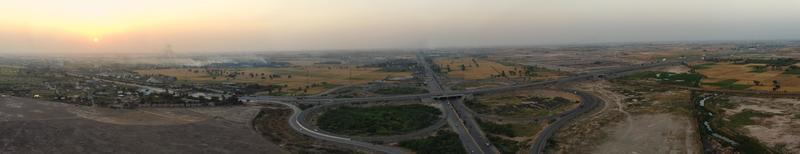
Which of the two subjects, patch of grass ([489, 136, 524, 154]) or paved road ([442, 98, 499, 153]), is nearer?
patch of grass ([489, 136, 524, 154])

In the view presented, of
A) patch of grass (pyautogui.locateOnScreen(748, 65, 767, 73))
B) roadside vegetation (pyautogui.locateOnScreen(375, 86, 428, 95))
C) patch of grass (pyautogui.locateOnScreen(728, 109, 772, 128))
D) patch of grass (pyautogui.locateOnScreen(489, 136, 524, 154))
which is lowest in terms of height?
patch of grass (pyautogui.locateOnScreen(489, 136, 524, 154))

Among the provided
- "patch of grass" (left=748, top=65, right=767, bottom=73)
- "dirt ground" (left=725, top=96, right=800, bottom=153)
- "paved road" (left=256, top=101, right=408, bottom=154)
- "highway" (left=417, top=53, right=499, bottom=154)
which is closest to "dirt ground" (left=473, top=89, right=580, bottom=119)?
"highway" (left=417, top=53, right=499, bottom=154)

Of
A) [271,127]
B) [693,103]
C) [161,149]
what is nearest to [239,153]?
[161,149]

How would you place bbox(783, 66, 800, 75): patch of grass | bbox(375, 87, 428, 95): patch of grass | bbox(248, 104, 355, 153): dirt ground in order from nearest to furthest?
bbox(248, 104, 355, 153): dirt ground, bbox(375, 87, 428, 95): patch of grass, bbox(783, 66, 800, 75): patch of grass

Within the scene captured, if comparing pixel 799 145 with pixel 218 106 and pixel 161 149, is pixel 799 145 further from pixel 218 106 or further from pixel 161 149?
pixel 218 106

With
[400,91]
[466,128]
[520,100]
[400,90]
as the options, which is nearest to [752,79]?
[520,100]

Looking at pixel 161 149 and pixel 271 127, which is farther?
pixel 271 127

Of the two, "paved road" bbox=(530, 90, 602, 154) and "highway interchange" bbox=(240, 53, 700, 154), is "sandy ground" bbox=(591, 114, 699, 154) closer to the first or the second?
"paved road" bbox=(530, 90, 602, 154)
